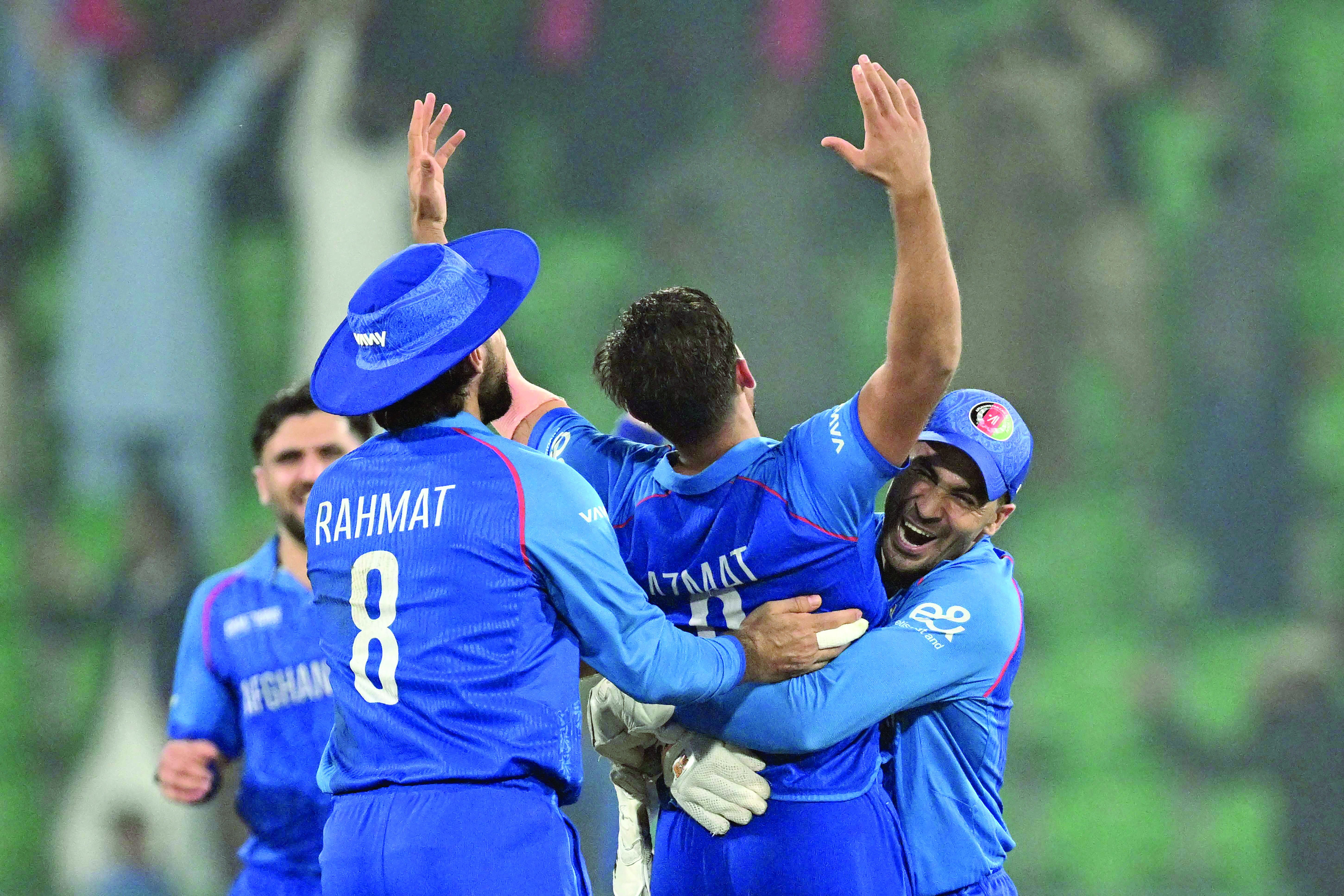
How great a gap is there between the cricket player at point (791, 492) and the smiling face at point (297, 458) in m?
1.72

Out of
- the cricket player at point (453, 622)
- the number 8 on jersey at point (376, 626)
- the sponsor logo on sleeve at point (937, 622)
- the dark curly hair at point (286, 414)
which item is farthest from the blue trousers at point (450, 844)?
the dark curly hair at point (286, 414)

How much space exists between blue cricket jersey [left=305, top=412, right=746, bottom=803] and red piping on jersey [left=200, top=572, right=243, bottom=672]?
1.87 metres

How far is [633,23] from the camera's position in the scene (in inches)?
348

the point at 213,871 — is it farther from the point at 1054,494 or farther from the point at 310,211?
the point at 1054,494

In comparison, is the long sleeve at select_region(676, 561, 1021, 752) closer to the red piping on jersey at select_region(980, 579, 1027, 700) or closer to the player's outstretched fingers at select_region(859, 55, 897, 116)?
the red piping on jersey at select_region(980, 579, 1027, 700)

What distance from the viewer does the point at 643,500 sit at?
9.07 ft

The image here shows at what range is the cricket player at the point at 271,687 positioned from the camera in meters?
3.92

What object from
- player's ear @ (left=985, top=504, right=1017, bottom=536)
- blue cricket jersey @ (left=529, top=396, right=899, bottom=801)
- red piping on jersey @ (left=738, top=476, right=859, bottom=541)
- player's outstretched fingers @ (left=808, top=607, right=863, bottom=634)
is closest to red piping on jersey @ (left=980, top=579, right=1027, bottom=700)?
player's ear @ (left=985, top=504, right=1017, bottom=536)

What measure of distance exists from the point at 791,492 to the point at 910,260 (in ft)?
1.64

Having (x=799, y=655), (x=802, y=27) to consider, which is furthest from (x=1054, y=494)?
(x=799, y=655)

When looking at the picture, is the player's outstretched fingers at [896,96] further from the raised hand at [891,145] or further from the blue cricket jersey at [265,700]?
the blue cricket jersey at [265,700]

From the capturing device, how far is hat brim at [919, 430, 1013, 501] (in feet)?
9.39

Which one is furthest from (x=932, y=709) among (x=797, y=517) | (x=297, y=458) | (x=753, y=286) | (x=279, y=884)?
(x=753, y=286)

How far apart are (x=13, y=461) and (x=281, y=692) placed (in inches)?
237
